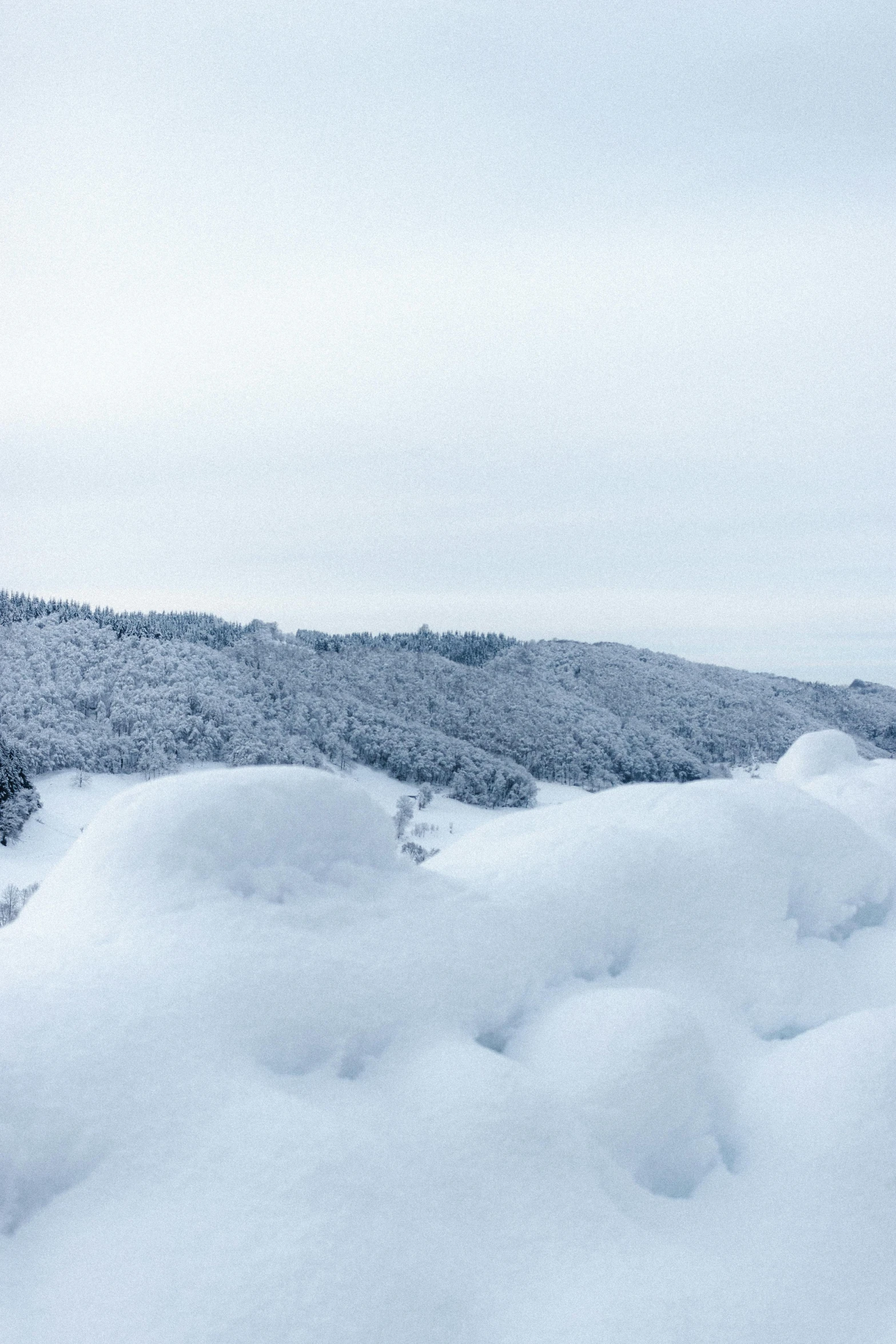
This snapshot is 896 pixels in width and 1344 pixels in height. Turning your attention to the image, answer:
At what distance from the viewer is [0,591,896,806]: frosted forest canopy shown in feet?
77.0

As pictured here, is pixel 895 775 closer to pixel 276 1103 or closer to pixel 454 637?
pixel 276 1103

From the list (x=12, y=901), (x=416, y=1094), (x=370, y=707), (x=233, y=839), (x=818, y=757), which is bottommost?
(x=12, y=901)

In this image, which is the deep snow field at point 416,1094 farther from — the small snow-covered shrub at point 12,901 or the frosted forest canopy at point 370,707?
the frosted forest canopy at point 370,707

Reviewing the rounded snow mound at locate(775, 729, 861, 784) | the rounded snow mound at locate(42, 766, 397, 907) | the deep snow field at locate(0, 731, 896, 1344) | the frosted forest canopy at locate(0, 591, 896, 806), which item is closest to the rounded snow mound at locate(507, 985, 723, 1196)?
the deep snow field at locate(0, 731, 896, 1344)

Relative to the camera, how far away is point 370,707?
2956cm

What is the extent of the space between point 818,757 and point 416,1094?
9355 millimetres

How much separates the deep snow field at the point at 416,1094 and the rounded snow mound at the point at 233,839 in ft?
0.05

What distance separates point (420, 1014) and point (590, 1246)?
1087mm

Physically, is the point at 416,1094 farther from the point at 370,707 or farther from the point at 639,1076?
the point at 370,707

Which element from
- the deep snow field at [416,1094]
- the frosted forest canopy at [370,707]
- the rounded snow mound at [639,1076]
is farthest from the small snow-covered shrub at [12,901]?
the frosted forest canopy at [370,707]

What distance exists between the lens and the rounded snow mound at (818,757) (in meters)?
11.6

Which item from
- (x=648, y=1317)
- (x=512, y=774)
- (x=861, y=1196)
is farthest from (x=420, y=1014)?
(x=512, y=774)

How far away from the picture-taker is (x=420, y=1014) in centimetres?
Result: 411

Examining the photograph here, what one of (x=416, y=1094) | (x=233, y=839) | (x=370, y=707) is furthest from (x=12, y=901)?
(x=370, y=707)
